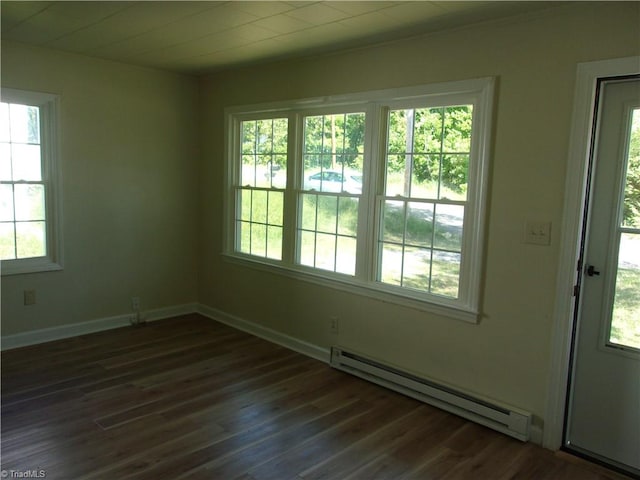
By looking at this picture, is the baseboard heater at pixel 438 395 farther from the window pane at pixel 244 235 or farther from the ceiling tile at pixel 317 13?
the ceiling tile at pixel 317 13

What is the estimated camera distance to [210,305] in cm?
508

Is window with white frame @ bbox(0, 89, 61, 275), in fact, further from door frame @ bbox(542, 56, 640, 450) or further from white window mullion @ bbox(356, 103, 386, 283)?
door frame @ bbox(542, 56, 640, 450)

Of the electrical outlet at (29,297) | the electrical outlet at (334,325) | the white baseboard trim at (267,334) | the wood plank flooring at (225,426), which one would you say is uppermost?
the electrical outlet at (29,297)

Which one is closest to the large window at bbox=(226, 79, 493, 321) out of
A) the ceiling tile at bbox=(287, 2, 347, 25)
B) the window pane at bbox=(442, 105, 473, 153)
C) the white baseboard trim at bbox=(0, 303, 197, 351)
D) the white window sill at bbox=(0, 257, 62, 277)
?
the window pane at bbox=(442, 105, 473, 153)

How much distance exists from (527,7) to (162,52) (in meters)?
2.73

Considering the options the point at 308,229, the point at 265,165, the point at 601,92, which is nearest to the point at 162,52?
the point at 265,165

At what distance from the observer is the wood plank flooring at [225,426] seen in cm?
248

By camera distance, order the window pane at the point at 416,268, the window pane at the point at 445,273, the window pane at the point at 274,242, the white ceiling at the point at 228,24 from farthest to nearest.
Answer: the window pane at the point at 274,242 → the window pane at the point at 416,268 → the window pane at the point at 445,273 → the white ceiling at the point at 228,24

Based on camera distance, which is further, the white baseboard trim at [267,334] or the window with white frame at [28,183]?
the white baseboard trim at [267,334]

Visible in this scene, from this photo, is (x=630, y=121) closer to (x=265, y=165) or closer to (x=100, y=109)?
(x=265, y=165)

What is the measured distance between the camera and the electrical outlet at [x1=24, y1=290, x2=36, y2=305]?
13.2ft

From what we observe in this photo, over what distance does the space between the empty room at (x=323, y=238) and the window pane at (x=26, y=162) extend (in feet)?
0.05

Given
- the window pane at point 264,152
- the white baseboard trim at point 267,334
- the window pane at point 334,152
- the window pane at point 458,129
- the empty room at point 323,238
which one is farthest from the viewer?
the window pane at point 264,152

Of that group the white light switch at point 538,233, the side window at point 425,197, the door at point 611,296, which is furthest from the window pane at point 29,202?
the door at point 611,296
